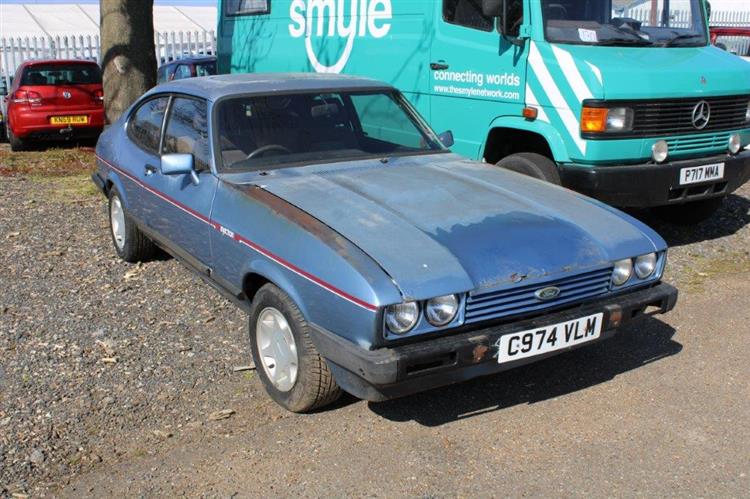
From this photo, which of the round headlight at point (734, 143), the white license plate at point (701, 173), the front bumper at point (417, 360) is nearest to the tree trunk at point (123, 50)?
the white license plate at point (701, 173)

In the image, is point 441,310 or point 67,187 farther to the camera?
point 67,187

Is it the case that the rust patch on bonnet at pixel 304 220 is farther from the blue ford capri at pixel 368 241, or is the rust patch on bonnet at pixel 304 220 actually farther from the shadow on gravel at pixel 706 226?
the shadow on gravel at pixel 706 226

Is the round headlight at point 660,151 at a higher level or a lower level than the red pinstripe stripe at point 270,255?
higher

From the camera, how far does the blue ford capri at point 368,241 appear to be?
11.1 feet

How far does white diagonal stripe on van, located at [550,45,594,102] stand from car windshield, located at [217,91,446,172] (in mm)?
1313

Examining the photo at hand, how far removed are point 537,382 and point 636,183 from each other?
7.83 ft

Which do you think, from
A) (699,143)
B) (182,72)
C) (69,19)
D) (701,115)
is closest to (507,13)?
(701,115)

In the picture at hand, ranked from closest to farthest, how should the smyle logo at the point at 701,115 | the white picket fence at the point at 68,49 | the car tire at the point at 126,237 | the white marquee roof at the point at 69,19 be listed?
1. the car tire at the point at 126,237
2. the smyle logo at the point at 701,115
3. the white picket fence at the point at 68,49
4. the white marquee roof at the point at 69,19

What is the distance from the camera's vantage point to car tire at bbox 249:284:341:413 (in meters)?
3.69

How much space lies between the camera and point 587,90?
582cm

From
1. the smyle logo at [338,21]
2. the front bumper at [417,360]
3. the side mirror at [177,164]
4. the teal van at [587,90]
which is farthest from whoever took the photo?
the smyle logo at [338,21]

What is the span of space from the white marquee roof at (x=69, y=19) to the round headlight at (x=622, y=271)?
986 inches

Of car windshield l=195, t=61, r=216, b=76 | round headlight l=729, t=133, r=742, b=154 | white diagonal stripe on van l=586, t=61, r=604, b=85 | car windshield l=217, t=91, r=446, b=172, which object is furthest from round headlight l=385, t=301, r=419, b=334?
car windshield l=195, t=61, r=216, b=76

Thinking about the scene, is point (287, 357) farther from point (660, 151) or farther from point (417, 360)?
point (660, 151)
